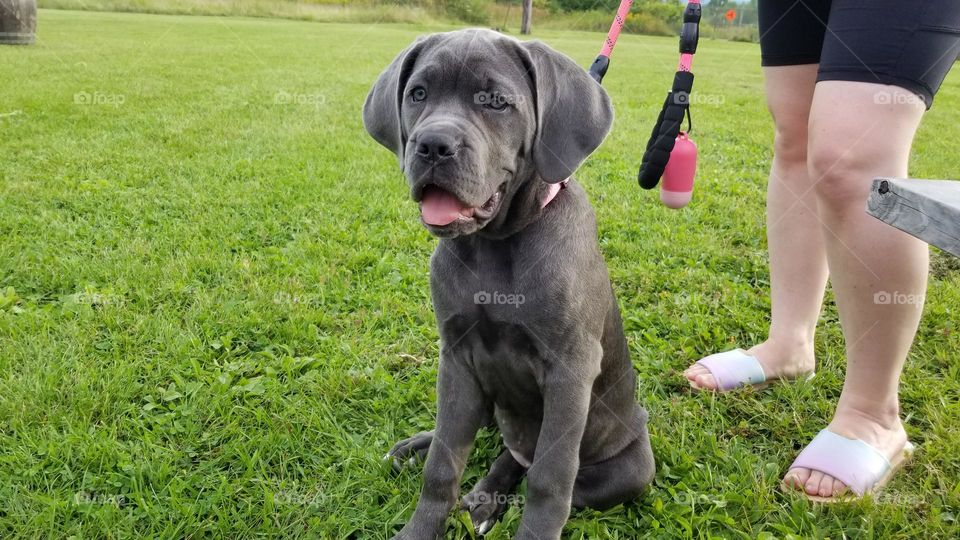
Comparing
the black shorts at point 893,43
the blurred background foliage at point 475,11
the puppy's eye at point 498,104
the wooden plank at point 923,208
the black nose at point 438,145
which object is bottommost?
the blurred background foliage at point 475,11

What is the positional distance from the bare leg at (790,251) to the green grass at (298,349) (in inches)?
7.1

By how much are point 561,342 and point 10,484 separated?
2094 millimetres

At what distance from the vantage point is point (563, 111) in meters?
2.20

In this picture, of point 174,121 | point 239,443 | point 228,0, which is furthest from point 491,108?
point 228,0

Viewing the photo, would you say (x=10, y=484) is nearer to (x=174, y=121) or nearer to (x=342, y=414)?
(x=342, y=414)

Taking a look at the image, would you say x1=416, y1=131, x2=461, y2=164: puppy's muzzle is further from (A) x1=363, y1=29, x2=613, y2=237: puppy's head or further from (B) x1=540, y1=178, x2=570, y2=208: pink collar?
(B) x1=540, y1=178, x2=570, y2=208: pink collar

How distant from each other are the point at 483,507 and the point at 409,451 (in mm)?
398

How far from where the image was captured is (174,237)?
4.77 meters

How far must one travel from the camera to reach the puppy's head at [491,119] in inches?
80.1

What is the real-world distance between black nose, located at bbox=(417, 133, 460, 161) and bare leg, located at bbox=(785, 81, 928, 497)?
4.53 ft

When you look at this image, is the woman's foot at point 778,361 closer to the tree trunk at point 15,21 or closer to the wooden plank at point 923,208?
the wooden plank at point 923,208

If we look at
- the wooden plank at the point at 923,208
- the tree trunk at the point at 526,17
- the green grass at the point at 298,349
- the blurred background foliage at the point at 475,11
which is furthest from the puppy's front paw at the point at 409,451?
the tree trunk at the point at 526,17

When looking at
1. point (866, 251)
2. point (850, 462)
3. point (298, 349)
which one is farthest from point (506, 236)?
point (298, 349)

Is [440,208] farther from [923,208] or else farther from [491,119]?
[923,208]
